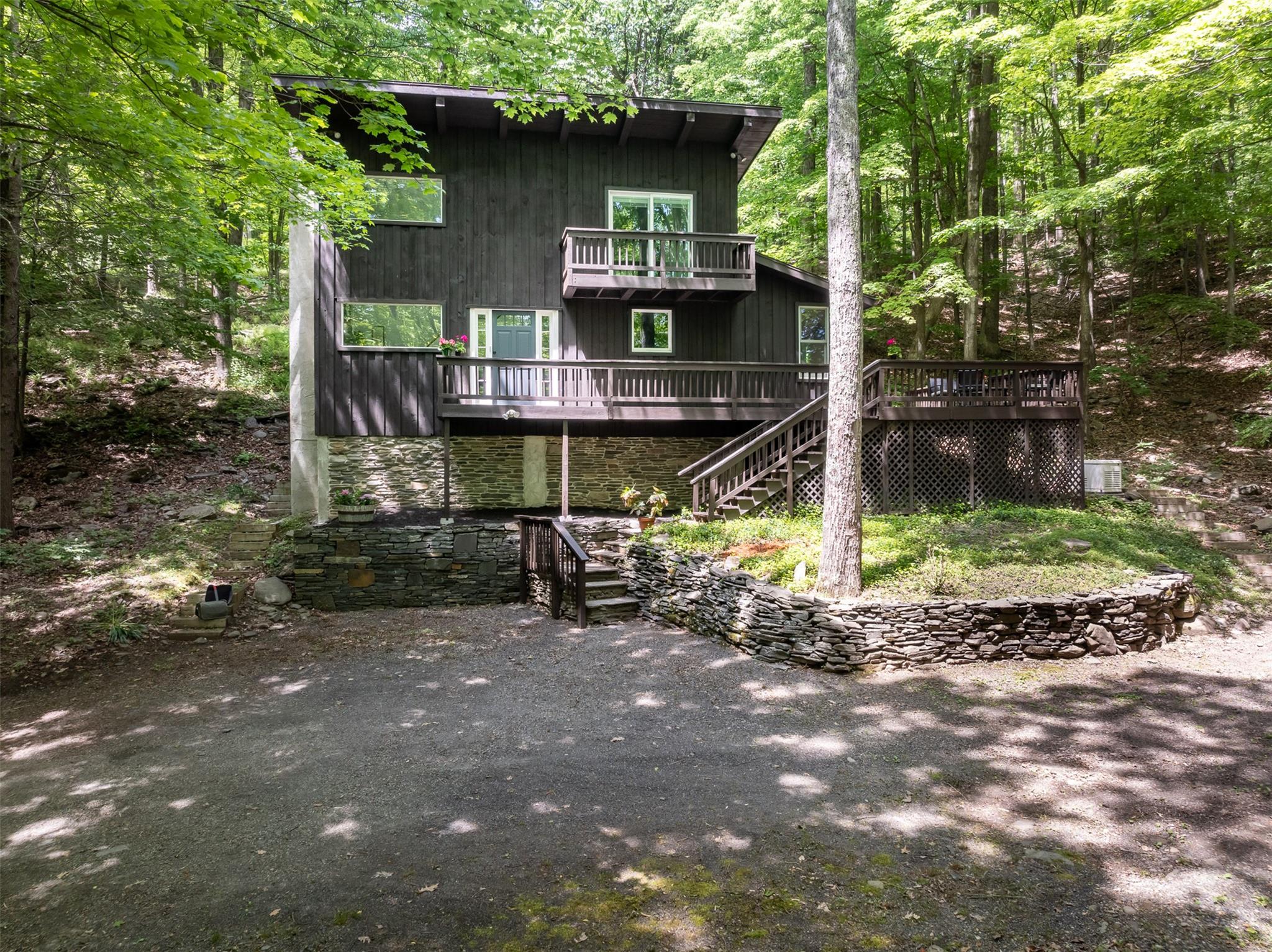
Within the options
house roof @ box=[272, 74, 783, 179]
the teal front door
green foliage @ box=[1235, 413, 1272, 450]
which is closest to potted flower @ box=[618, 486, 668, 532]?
the teal front door

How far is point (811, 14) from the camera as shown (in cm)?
1847

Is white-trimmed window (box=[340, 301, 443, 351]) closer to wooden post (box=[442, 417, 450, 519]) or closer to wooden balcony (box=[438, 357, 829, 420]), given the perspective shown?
wooden balcony (box=[438, 357, 829, 420])

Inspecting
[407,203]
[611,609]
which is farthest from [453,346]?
[611,609]

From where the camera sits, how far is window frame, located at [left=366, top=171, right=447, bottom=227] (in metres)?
14.4

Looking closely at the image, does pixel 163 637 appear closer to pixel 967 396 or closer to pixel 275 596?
pixel 275 596

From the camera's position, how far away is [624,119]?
48.5ft

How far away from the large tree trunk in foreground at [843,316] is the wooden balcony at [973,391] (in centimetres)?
404

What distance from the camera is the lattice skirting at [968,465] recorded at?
40.5ft

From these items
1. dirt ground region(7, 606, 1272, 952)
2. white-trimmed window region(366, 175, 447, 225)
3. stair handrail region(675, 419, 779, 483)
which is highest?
white-trimmed window region(366, 175, 447, 225)

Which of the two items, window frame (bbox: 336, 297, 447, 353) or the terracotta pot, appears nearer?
the terracotta pot

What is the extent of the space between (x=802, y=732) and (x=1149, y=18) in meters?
13.5

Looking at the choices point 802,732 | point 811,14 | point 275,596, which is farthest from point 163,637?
point 811,14

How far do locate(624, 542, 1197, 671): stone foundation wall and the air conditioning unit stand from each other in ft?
18.2

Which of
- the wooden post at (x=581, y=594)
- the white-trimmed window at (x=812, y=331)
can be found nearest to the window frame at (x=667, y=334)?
the white-trimmed window at (x=812, y=331)
